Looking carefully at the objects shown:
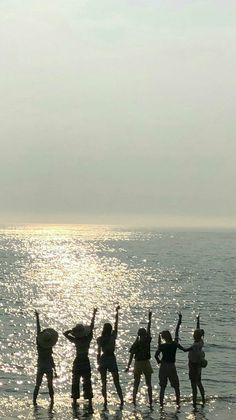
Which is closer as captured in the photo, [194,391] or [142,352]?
[142,352]

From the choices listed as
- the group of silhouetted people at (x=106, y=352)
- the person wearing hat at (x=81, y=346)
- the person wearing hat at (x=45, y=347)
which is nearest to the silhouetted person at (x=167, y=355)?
the group of silhouetted people at (x=106, y=352)

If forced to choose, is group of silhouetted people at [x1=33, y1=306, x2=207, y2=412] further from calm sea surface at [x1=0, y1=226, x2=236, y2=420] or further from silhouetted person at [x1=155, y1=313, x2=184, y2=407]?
calm sea surface at [x1=0, y1=226, x2=236, y2=420]

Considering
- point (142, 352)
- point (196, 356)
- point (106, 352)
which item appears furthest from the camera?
point (196, 356)

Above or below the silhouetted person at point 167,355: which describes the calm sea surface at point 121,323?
below

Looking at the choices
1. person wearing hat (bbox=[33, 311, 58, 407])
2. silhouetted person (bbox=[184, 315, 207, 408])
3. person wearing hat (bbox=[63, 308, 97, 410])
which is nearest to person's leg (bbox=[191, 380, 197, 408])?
silhouetted person (bbox=[184, 315, 207, 408])

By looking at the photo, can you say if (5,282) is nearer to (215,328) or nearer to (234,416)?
(215,328)

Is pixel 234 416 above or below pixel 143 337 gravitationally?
below

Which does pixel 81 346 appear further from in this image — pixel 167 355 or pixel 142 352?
pixel 167 355

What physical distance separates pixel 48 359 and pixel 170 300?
42639 mm

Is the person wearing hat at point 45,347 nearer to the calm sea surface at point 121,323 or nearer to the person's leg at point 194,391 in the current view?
the calm sea surface at point 121,323

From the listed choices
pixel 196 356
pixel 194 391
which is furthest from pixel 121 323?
pixel 196 356

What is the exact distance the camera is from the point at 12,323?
1633 inches

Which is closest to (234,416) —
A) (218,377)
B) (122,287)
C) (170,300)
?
(218,377)

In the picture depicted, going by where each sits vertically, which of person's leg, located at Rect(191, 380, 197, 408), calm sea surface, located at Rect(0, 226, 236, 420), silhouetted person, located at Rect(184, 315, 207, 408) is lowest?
calm sea surface, located at Rect(0, 226, 236, 420)
